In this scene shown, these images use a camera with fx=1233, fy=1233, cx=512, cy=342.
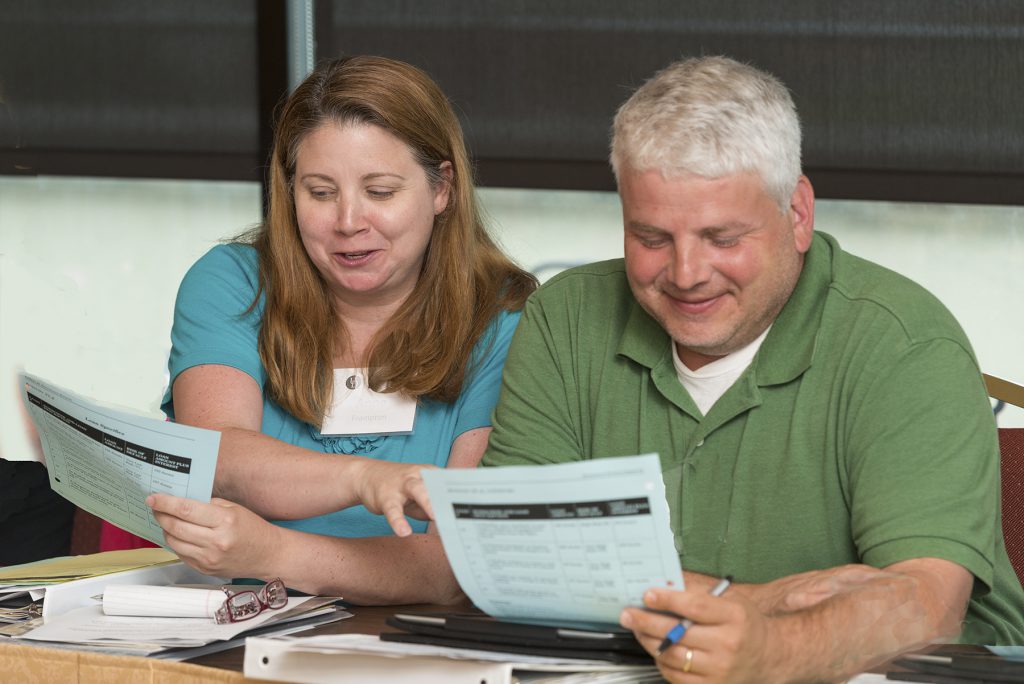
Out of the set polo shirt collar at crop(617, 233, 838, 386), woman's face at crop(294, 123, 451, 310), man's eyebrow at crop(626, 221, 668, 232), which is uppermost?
woman's face at crop(294, 123, 451, 310)

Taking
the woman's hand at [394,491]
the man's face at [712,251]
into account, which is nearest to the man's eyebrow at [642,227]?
the man's face at [712,251]

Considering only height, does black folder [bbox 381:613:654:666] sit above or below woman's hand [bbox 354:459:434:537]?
below

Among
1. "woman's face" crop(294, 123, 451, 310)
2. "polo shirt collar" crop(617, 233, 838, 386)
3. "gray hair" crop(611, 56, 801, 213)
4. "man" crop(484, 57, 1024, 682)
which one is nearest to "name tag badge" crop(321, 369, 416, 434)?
"woman's face" crop(294, 123, 451, 310)

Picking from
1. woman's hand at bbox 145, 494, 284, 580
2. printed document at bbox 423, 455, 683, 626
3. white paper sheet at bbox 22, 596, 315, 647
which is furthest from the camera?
woman's hand at bbox 145, 494, 284, 580

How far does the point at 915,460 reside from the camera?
1.43 metres

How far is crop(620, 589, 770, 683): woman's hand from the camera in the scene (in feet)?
3.61

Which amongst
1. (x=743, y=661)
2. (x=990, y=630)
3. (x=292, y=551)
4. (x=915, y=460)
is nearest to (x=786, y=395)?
(x=915, y=460)

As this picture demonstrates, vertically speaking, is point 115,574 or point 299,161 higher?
point 299,161

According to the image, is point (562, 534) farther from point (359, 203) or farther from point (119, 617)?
point (359, 203)

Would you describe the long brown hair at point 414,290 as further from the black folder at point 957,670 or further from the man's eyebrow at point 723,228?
the black folder at point 957,670

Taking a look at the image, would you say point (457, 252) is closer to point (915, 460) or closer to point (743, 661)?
point (915, 460)

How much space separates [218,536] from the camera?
5.08ft

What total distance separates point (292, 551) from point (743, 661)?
2.44 feet

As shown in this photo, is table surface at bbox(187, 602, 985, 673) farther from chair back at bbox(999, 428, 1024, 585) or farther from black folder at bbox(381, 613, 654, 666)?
chair back at bbox(999, 428, 1024, 585)
